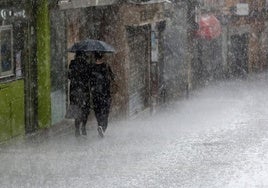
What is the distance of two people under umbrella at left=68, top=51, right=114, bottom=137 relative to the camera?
608 inches

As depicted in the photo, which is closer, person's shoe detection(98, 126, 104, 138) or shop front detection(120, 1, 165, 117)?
person's shoe detection(98, 126, 104, 138)

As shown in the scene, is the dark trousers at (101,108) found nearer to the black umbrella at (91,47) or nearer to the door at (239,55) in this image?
the black umbrella at (91,47)

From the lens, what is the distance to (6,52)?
1534 cm

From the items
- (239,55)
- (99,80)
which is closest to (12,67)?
(99,80)

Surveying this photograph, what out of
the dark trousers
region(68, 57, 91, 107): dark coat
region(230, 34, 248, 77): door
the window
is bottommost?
region(230, 34, 248, 77): door

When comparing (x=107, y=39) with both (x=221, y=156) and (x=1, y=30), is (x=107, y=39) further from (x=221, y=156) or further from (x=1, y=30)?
(x=221, y=156)

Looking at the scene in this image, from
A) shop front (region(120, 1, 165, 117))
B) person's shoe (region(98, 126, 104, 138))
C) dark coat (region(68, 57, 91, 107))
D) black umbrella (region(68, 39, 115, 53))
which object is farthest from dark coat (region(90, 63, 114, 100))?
shop front (region(120, 1, 165, 117))

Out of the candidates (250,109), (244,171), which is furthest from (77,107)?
(250,109)

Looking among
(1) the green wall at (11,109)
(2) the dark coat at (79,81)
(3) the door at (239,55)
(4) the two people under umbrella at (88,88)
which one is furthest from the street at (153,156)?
(3) the door at (239,55)

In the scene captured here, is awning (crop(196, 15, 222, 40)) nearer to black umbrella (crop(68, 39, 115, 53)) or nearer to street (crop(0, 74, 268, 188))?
street (crop(0, 74, 268, 188))

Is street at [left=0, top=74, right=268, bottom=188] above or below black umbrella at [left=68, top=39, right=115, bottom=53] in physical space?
below

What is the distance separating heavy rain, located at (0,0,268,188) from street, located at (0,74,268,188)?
20mm

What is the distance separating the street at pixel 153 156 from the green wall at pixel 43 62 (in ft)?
2.16

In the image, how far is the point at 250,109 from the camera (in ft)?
75.7
